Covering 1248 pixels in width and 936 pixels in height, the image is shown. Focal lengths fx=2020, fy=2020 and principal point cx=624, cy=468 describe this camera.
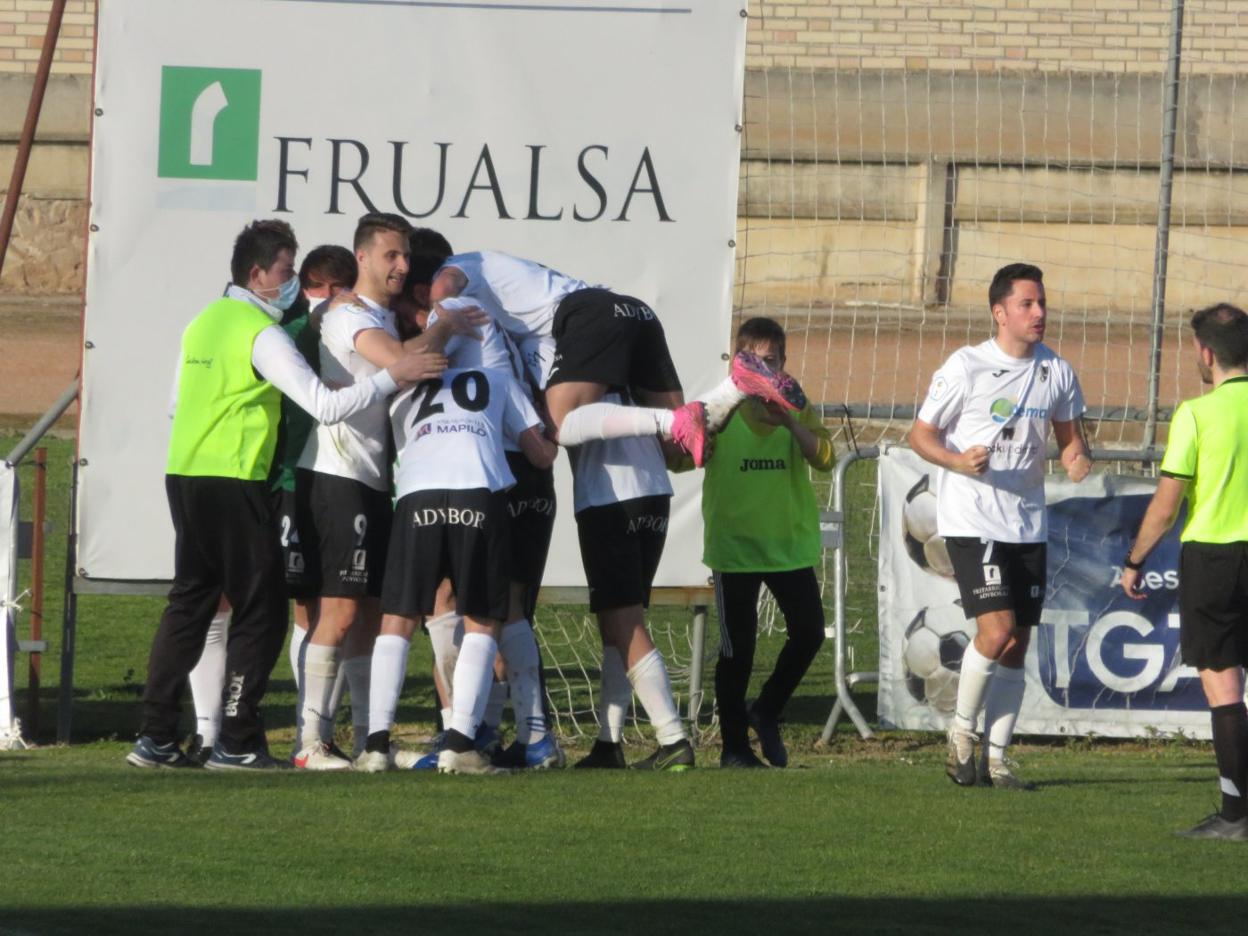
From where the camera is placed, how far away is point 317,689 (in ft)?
24.7

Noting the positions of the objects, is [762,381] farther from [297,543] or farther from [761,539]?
[297,543]

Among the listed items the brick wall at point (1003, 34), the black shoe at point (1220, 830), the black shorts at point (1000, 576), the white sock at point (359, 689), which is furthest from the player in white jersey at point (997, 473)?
the brick wall at point (1003, 34)

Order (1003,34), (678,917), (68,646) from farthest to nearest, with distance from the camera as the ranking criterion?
(1003,34)
(68,646)
(678,917)

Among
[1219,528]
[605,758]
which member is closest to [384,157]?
[605,758]

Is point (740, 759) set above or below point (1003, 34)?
below

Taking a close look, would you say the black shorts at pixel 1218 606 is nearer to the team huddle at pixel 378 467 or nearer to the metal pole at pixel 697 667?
the team huddle at pixel 378 467

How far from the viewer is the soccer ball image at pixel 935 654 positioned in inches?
372

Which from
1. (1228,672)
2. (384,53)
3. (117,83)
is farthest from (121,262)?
(1228,672)

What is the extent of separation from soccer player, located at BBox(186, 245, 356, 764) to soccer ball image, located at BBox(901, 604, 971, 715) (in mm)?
3052

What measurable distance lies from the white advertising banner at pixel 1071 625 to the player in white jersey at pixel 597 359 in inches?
73.0

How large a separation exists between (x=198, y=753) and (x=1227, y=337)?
412cm

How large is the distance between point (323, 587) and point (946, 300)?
8099 millimetres

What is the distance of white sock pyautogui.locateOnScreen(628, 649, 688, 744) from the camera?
7.49m

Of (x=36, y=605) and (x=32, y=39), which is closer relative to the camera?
(x=36, y=605)
